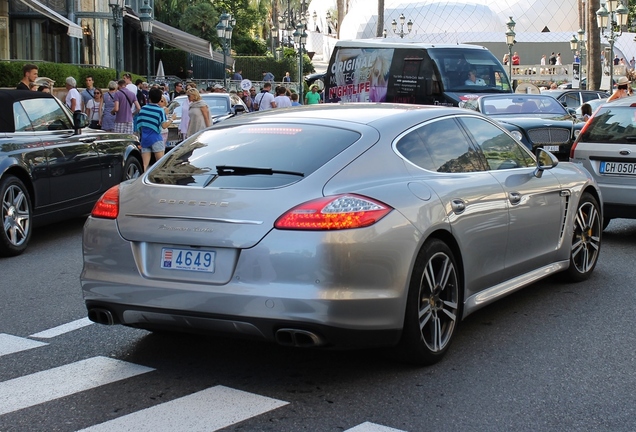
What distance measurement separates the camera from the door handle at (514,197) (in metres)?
6.54

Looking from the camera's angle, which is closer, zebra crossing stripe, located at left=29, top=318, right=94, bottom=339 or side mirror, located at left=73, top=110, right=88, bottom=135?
zebra crossing stripe, located at left=29, top=318, right=94, bottom=339

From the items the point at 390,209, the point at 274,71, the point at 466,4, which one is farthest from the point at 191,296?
the point at 466,4

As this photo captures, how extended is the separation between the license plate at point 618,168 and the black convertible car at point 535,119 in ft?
14.3

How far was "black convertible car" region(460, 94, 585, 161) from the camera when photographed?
15656 mm

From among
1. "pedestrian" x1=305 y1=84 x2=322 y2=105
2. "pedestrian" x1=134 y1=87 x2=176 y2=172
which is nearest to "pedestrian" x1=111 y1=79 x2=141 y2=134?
"pedestrian" x1=134 y1=87 x2=176 y2=172

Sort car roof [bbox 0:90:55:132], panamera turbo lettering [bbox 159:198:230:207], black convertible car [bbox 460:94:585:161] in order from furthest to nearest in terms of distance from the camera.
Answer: black convertible car [bbox 460:94:585:161] → car roof [bbox 0:90:55:132] → panamera turbo lettering [bbox 159:198:230:207]

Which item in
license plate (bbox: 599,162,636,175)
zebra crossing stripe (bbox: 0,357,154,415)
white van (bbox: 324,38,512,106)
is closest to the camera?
zebra crossing stripe (bbox: 0,357,154,415)

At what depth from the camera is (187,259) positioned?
514 cm

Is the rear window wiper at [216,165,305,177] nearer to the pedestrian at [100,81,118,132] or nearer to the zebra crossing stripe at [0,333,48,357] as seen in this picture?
the zebra crossing stripe at [0,333,48,357]

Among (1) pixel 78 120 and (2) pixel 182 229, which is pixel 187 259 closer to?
(2) pixel 182 229

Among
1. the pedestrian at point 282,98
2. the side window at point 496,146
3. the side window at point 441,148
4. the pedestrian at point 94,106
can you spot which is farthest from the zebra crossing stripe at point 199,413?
the pedestrian at point 282,98

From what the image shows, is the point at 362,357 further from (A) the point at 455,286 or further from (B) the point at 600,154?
(B) the point at 600,154

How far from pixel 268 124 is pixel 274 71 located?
63.4 m

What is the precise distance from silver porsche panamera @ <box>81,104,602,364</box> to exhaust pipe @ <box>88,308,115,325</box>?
11 millimetres
